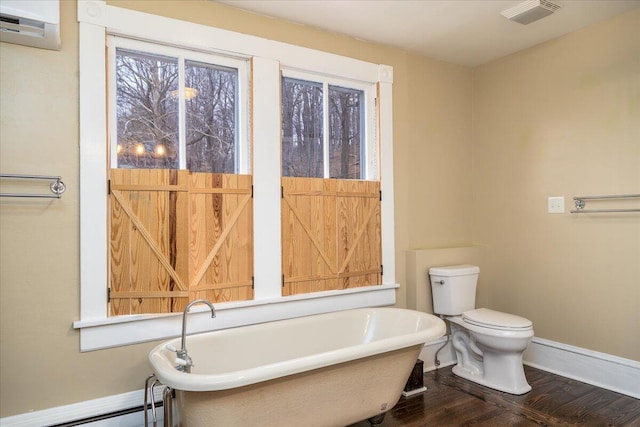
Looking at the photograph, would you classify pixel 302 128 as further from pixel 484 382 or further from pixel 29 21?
pixel 484 382

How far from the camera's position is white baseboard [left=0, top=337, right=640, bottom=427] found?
1.94 m

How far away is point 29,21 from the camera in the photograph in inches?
67.7

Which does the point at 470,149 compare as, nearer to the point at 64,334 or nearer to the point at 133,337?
the point at 133,337

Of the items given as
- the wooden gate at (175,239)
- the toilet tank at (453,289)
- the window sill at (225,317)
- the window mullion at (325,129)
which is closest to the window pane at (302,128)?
the window mullion at (325,129)

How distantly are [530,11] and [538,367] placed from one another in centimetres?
255

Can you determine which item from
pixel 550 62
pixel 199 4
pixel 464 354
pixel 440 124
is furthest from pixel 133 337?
pixel 550 62

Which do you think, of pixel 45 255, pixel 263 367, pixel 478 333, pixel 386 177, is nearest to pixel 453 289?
pixel 478 333

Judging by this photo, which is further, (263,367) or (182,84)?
(182,84)

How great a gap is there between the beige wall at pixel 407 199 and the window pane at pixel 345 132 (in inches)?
11.4

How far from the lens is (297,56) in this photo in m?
2.66

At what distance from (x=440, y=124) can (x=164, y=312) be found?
2.60m

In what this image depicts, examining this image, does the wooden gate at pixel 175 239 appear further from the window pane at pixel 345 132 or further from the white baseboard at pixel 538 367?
the window pane at pixel 345 132

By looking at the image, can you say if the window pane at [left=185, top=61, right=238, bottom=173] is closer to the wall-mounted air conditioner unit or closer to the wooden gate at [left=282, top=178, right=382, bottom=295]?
the wooden gate at [left=282, top=178, right=382, bottom=295]

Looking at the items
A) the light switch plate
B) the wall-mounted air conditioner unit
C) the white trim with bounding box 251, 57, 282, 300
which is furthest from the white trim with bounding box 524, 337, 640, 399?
the wall-mounted air conditioner unit
